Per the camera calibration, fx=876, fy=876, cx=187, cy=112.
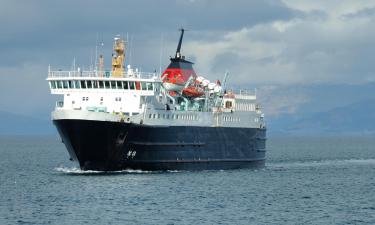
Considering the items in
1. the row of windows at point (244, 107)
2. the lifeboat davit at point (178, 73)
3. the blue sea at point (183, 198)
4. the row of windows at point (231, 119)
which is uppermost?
the lifeboat davit at point (178, 73)

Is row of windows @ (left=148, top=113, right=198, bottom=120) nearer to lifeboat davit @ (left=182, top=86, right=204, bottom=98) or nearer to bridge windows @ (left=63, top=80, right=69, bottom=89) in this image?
lifeboat davit @ (left=182, top=86, right=204, bottom=98)

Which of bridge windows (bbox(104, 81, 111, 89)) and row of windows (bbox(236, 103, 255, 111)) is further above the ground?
bridge windows (bbox(104, 81, 111, 89))

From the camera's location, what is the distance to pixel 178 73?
71625 millimetres

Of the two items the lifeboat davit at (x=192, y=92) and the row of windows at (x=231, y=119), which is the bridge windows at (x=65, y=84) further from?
the row of windows at (x=231, y=119)

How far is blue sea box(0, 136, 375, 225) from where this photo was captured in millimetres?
44844

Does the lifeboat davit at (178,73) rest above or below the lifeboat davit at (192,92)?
above

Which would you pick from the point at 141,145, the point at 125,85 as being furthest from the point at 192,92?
the point at 141,145

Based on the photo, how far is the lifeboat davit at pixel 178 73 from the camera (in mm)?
68625

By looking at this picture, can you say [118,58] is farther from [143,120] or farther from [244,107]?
[244,107]

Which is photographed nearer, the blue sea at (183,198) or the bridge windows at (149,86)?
the blue sea at (183,198)

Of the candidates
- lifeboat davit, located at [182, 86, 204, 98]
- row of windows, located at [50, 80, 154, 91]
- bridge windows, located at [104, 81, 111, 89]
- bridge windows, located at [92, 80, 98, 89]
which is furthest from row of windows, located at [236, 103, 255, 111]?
bridge windows, located at [92, 80, 98, 89]

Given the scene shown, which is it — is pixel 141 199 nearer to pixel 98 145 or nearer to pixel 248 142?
pixel 98 145

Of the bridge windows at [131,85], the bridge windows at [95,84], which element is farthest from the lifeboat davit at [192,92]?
the bridge windows at [95,84]

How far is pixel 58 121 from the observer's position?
60.5 meters
